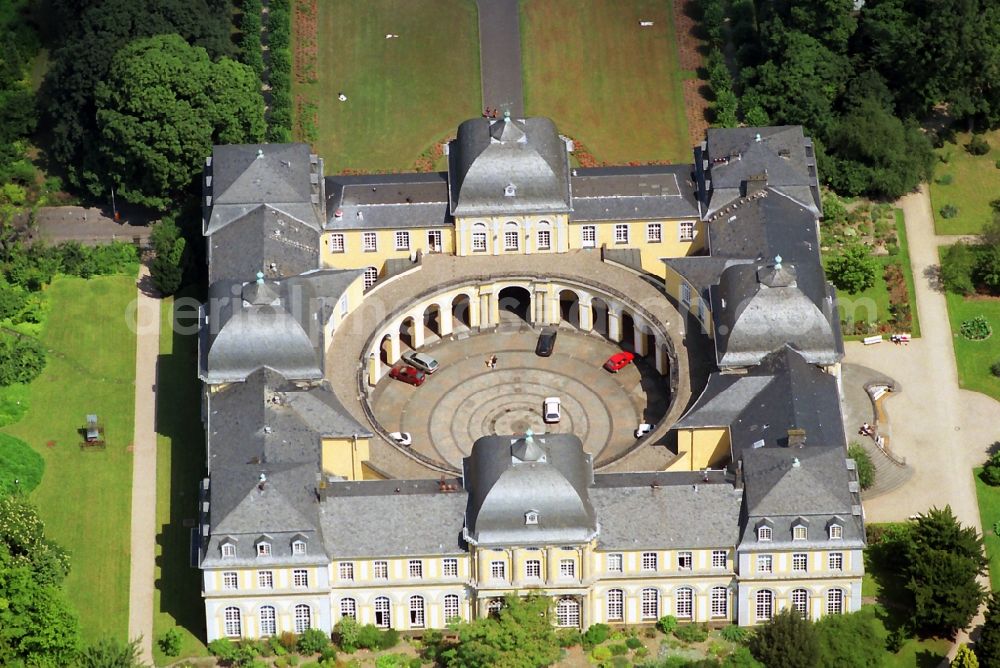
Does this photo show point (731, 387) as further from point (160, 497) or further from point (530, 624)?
point (160, 497)

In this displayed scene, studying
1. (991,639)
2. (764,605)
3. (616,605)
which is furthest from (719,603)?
(991,639)

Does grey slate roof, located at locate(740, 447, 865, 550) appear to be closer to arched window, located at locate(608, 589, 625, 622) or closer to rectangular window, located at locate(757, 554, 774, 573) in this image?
rectangular window, located at locate(757, 554, 774, 573)

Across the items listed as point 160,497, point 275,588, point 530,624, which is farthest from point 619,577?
point 160,497

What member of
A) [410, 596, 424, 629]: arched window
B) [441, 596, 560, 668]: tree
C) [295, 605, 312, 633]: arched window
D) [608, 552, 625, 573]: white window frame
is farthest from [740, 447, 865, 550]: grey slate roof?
[295, 605, 312, 633]: arched window

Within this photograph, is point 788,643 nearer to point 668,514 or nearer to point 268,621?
point 668,514

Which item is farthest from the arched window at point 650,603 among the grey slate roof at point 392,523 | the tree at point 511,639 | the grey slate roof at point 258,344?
the grey slate roof at point 258,344

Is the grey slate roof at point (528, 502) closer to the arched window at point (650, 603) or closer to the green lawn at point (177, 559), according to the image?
the arched window at point (650, 603)
